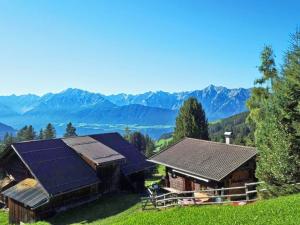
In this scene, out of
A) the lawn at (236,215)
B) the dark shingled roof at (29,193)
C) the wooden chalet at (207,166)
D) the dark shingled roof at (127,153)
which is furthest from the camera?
the dark shingled roof at (127,153)

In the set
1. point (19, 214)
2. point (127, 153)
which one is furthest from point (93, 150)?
point (19, 214)

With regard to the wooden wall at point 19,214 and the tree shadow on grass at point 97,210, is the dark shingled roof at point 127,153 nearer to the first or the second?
the tree shadow on grass at point 97,210

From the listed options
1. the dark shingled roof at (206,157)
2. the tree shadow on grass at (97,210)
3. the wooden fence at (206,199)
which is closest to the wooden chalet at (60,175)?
the tree shadow on grass at (97,210)

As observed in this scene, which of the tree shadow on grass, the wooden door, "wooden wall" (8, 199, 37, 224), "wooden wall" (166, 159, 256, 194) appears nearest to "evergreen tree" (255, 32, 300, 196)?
"wooden wall" (166, 159, 256, 194)

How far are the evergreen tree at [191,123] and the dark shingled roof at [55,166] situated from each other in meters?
30.9

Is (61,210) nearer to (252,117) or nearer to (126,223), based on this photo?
(126,223)

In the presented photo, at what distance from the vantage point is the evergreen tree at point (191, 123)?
221 ft

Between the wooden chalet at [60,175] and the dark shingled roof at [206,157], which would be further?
the wooden chalet at [60,175]

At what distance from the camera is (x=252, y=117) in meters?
44.0

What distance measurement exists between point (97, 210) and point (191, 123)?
122 ft

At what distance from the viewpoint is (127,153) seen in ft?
156

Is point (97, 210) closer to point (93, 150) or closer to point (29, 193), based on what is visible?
point (29, 193)

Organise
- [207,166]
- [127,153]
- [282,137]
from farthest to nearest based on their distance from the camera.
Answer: [127,153]
[207,166]
[282,137]

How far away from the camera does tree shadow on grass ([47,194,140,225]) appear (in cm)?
3128
